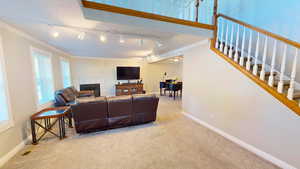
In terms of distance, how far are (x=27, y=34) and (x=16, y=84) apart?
1.18m

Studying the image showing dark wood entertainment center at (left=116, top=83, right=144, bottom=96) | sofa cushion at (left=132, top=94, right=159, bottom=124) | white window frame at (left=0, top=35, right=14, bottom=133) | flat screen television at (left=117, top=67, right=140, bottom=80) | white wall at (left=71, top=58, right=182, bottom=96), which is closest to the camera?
white window frame at (left=0, top=35, right=14, bottom=133)

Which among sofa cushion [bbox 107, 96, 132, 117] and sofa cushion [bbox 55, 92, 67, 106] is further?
sofa cushion [bbox 55, 92, 67, 106]

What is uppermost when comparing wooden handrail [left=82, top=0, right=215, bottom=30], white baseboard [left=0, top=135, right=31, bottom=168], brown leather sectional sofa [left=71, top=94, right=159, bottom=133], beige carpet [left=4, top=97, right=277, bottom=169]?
wooden handrail [left=82, top=0, right=215, bottom=30]

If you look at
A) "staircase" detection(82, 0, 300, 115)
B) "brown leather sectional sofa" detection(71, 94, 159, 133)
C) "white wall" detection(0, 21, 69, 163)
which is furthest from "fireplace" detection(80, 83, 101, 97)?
"staircase" detection(82, 0, 300, 115)

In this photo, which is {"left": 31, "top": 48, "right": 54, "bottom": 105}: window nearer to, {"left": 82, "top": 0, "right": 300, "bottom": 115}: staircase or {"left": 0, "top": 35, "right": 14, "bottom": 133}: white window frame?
{"left": 0, "top": 35, "right": 14, "bottom": 133}: white window frame

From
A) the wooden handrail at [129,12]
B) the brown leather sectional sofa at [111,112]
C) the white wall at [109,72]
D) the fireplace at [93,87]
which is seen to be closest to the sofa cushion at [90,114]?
the brown leather sectional sofa at [111,112]

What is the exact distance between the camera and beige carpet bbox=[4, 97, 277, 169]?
1.68 m

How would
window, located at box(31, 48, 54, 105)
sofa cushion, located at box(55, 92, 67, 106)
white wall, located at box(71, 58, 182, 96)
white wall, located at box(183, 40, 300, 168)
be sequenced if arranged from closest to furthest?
1. white wall, located at box(183, 40, 300, 168)
2. window, located at box(31, 48, 54, 105)
3. sofa cushion, located at box(55, 92, 67, 106)
4. white wall, located at box(71, 58, 182, 96)

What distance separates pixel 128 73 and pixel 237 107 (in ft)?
18.3

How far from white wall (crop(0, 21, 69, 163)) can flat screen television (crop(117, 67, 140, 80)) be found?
409cm

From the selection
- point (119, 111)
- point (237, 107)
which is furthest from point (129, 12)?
point (237, 107)

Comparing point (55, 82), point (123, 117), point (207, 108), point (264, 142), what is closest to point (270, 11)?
point (207, 108)

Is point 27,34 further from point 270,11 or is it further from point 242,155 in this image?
point 270,11

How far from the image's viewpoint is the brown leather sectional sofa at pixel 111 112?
7.68ft
